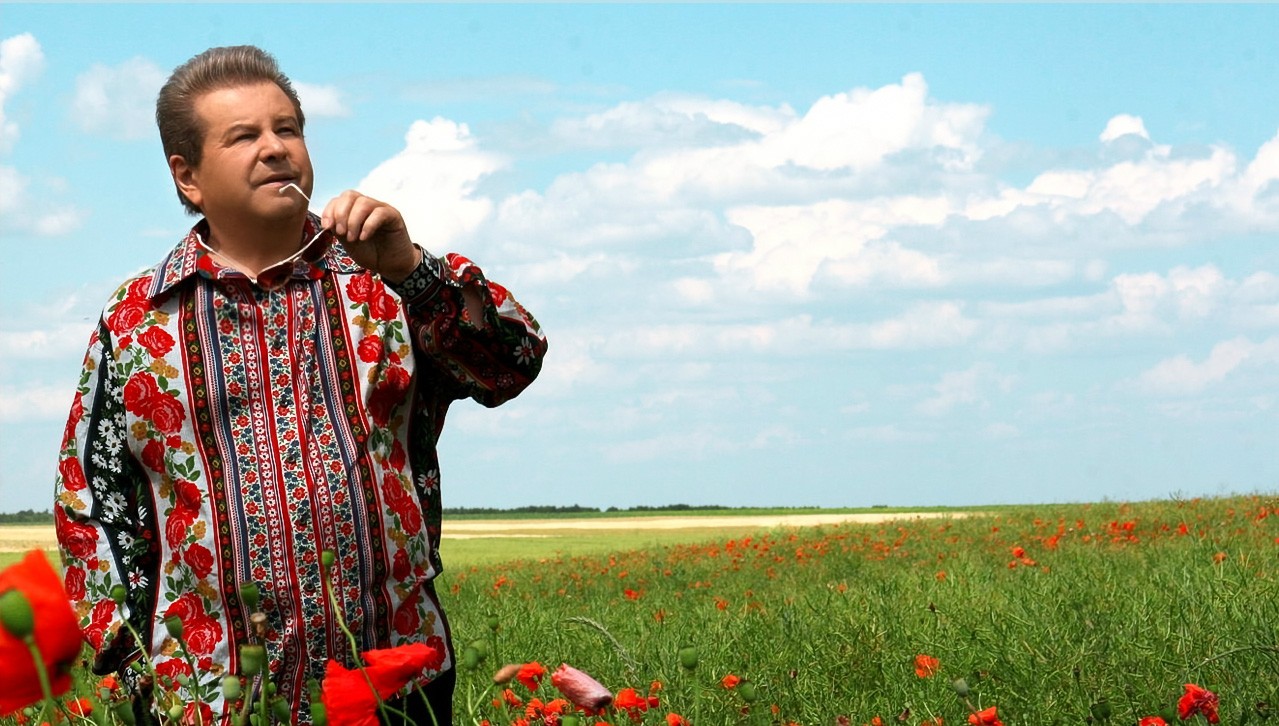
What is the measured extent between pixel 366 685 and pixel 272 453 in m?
0.91

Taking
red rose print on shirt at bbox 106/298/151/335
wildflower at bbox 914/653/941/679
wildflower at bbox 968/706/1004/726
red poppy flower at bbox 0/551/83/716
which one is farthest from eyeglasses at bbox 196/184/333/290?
wildflower at bbox 914/653/941/679

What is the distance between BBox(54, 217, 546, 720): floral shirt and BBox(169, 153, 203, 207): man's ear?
88 millimetres

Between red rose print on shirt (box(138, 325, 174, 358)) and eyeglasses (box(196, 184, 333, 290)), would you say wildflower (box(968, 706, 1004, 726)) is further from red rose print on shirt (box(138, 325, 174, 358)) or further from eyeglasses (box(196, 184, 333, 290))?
red rose print on shirt (box(138, 325, 174, 358))

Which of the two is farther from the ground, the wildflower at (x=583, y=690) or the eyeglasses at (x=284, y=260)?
the eyeglasses at (x=284, y=260)

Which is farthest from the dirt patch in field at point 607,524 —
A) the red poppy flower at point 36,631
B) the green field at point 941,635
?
the red poppy flower at point 36,631

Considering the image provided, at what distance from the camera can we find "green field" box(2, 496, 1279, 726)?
343cm

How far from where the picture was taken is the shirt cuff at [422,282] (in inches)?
90.0

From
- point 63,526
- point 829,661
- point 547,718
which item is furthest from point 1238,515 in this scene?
point 63,526

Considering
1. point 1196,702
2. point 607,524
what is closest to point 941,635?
point 1196,702

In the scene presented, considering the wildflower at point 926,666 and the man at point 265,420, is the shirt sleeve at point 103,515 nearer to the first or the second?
the man at point 265,420

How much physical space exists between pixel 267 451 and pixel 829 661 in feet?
7.75

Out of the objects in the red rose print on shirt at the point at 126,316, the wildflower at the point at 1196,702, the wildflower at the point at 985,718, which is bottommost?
the wildflower at the point at 985,718

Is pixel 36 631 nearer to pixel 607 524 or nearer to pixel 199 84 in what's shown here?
pixel 199 84

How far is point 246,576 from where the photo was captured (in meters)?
2.34
